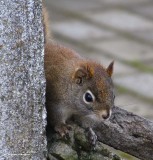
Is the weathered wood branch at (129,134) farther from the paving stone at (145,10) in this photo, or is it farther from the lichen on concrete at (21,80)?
the paving stone at (145,10)

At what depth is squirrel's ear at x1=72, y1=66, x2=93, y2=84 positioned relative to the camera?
→ 3.25 m

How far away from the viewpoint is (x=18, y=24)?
9.14 feet

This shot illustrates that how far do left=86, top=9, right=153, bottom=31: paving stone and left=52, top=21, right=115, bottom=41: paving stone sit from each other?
0.19 m

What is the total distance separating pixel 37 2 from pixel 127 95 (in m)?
2.91

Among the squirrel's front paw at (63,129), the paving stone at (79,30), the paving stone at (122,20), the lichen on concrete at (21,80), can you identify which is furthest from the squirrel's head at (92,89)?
the paving stone at (122,20)

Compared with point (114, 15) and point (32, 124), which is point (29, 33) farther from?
point (114, 15)

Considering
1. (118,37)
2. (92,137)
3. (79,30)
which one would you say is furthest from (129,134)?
(79,30)

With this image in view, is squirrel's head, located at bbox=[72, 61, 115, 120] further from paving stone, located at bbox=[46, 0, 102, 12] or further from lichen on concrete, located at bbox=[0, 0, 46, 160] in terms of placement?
paving stone, located at bbox=[46, 0, 102, 12]

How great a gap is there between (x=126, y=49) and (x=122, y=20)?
86 centimetres

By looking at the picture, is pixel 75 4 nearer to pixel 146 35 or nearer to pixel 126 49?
pixel 146 35

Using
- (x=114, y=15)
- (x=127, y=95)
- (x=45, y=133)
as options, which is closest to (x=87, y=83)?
(x=45, y=133)

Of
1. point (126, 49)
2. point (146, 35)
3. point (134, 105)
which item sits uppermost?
point (146, 35)

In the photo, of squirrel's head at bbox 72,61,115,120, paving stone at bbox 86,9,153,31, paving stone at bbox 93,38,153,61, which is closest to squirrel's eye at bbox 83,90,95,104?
squirrel's head at bbox 72,61,115,120

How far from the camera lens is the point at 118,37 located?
6.92 metres
